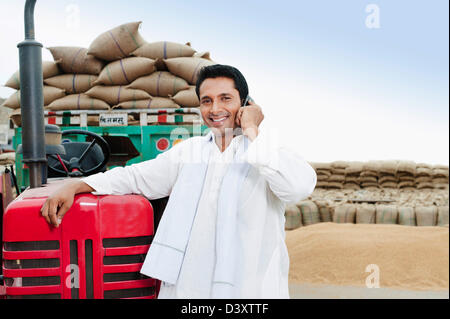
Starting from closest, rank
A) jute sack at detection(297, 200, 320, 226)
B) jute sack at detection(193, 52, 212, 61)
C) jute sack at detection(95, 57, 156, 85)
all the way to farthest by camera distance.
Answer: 1. jute sack at detection(95, 57, 156, 85)
2. jute sack at detection(193, 52, 212, 61)
3. jute sack at detection(297, 200, 320, 226)

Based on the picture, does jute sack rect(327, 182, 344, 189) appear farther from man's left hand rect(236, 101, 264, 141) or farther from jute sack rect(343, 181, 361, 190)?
man's left hand rect(236, 101, 264, 141)

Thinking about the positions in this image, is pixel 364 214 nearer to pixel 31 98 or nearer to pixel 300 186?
pixel 300 186

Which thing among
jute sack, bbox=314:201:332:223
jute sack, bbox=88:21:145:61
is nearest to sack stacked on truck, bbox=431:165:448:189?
jute sack, bbox=314:201:332:223

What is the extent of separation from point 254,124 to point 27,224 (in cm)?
94

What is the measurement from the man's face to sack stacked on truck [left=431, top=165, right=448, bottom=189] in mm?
8878

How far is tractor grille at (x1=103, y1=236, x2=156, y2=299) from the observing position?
1722 mm

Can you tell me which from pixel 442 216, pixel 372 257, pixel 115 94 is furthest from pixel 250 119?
pixel 442 216

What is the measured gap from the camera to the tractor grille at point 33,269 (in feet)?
5.48

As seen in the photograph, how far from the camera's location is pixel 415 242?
614cm

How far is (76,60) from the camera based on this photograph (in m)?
5.24

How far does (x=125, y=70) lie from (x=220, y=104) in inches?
132

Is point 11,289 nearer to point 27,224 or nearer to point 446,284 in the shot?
point 27,224

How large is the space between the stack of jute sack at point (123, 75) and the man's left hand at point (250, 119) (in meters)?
2.76

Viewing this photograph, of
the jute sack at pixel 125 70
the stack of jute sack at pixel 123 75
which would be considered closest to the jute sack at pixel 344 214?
the stack of jute sack at pixel 123 75
